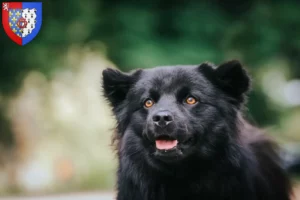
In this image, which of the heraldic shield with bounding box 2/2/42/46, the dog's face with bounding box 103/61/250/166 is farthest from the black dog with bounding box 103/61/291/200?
the heraldic shield with bounding box 2/2/42/46

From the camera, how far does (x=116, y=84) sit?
5.80 meters

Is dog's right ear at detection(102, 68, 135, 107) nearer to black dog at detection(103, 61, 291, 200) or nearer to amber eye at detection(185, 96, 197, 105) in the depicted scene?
black dog at detection(103, 61, 291, 200)

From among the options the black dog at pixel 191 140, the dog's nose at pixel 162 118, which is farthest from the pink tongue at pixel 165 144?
the dog's nose at pixel 162 118

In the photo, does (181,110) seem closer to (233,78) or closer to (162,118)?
(162,118)

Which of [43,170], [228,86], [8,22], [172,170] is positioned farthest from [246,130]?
[43,170]

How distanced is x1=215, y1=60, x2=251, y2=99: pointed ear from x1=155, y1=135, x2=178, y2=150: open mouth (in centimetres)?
78

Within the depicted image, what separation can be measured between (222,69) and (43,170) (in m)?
A: 6.97

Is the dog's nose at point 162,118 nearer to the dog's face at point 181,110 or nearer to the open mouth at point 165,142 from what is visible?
the dog's face at point 181,110

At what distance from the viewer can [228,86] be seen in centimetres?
552

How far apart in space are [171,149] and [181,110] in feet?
1.25

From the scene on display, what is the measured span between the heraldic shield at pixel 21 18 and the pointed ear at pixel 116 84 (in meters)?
1.85

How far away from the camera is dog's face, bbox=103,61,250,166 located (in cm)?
512

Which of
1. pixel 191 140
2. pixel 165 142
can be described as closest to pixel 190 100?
pixel 191 140

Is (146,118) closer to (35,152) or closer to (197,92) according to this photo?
(197,92)
